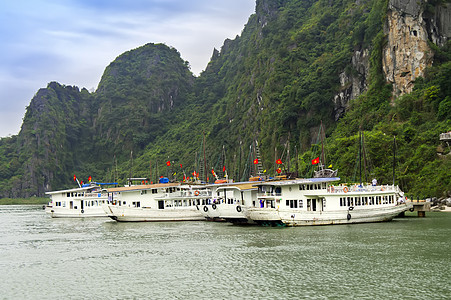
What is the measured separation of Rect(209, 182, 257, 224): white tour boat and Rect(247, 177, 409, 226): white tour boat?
6.79 ft

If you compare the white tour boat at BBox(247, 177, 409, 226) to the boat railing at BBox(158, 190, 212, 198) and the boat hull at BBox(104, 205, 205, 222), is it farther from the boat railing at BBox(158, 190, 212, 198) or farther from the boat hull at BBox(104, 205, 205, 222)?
the boat hull at BBox(104, 205, 205, 222)

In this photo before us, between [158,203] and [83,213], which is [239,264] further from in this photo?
[83,213]

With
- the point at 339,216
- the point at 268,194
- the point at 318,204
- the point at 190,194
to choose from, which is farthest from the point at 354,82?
the point at 339,216

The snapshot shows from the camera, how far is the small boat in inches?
2633

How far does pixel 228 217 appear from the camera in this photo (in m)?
46.8

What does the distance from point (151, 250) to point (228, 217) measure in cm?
1498

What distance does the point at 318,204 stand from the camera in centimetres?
4297

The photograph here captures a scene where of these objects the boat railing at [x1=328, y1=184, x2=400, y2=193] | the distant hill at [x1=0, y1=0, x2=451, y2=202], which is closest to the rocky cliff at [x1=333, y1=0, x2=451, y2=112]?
the distant hill at [x1=0, y1=0, x2=451, y2=202]

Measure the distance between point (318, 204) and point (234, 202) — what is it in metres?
9.55

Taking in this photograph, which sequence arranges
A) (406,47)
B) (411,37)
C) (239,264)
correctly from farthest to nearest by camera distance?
1. (406,47)
2. (411,37)
3. (239,264)

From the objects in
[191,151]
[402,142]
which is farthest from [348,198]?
[191,151]

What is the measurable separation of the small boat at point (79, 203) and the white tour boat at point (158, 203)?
423 inches

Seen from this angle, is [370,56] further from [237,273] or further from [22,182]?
[22,182]

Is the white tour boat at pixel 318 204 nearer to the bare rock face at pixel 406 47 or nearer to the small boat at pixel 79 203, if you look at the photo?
the small boat at pixel 79 203
